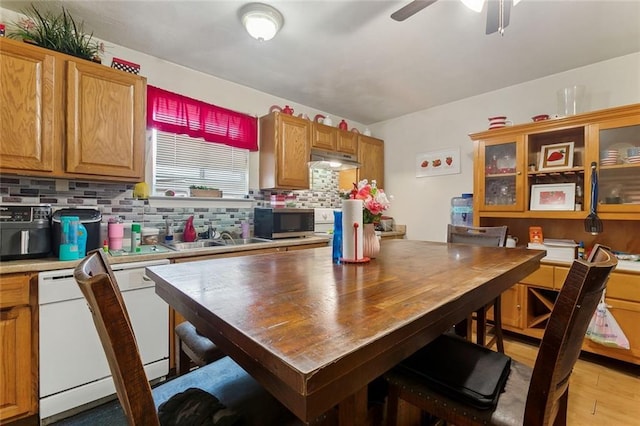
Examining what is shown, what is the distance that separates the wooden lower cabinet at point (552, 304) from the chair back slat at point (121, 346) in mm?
2242

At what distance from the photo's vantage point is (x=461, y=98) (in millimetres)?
3453

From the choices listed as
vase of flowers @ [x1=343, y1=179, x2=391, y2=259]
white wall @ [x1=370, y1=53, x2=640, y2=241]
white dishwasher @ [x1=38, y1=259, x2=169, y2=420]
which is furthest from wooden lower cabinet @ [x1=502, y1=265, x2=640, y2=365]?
white dishwasher @ [x1=38, y1=259, x2=169, y2=420]

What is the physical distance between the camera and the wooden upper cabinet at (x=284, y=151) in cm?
312

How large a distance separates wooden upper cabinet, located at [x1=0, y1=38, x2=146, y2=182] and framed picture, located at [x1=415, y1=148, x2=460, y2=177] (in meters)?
3.14

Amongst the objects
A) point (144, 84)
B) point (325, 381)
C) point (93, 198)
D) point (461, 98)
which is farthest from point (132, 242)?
point (461, 98)

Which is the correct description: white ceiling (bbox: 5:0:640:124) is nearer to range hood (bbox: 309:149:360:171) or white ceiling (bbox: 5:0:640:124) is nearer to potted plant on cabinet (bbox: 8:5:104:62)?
potted plant on cabinet (bbox: 8:5:104:62)

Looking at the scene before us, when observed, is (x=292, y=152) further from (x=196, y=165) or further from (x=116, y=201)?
(x=116, y=201)

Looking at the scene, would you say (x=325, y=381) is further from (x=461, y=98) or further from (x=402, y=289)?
(x=461, y=98)

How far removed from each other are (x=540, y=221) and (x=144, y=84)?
12.4 ft

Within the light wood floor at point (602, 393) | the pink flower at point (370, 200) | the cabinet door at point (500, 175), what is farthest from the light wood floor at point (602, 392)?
the pink flower at point (370, 200)

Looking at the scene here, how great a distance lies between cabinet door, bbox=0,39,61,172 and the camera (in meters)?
1.72

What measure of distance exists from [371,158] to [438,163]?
883 mm

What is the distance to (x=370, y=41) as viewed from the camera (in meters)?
2.29

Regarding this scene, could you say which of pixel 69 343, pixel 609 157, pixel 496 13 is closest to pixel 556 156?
pixel 609 157
